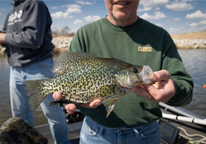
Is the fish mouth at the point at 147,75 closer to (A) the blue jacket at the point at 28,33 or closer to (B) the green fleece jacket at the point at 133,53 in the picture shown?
(B) the green fleece jacket at the point at 133,53

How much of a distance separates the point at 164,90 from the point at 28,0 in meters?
3.31

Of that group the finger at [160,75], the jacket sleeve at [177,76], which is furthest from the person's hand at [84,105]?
the jacket sleeve at [177,76]

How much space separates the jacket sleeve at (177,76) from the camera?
1.62 m

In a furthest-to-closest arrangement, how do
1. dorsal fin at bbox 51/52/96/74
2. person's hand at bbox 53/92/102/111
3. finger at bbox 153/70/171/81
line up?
dorsal fin at bbox 51/52/96/74, person's hand at bbox 53/92/102/111, finger at bbox 153/70/171/81

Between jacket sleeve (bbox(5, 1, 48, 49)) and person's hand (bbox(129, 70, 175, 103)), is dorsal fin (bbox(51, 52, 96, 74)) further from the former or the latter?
jacket sleeve (bbox(5, 1, 48, 49))

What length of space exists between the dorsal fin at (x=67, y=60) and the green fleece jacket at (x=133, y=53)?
9 cm

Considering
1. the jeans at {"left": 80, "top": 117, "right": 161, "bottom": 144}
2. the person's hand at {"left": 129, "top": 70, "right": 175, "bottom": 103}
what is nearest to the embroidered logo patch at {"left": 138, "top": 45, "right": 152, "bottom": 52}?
the person's hand at {"left": 129, "top": 70, "right": 175, "bottom": 103}

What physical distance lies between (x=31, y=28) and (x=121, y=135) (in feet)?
8.83

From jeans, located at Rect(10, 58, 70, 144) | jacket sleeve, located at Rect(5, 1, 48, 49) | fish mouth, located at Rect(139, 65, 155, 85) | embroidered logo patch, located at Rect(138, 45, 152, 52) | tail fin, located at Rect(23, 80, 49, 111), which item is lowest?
jeans, located at Rect(10, 58, 70, 144)

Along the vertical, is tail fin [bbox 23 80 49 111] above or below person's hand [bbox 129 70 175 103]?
below

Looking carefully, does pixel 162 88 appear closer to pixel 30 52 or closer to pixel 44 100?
pixel 44 100

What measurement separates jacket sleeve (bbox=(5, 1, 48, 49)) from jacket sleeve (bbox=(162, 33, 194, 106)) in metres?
2.43

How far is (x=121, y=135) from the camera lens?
191 centimetres

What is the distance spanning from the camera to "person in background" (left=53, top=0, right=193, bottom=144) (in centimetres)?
187
